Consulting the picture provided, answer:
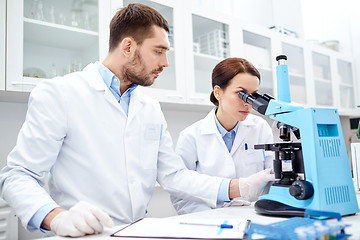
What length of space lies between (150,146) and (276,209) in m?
0.56

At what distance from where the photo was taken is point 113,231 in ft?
2.60

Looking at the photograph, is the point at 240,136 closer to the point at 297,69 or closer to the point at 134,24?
the point at 134,24

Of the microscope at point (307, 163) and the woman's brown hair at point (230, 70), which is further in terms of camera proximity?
the woman's brown hair at point (230, 70)

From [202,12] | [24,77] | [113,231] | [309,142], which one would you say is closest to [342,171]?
[309,142]

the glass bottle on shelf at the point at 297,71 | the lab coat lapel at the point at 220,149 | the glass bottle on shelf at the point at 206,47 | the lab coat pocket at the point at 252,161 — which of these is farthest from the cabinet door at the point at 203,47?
the glass bottle on shelf at the point at 297,71

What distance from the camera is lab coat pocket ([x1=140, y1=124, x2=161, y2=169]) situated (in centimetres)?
126

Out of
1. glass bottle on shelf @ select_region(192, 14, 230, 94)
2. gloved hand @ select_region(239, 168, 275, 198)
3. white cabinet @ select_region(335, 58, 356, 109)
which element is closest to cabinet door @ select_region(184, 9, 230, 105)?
glass bottle on shelf @ select_region(192, 14, 230, 94)

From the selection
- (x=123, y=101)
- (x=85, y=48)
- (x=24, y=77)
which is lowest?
(x=123, y=101)

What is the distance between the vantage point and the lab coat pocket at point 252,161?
64.7 inches

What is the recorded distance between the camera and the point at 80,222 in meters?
0.76

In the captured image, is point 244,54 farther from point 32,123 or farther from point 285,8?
point 32,123

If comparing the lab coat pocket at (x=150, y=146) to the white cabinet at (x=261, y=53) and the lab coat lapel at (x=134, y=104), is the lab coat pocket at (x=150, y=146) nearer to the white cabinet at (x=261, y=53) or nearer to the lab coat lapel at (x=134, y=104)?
the lab coat lapel at (x=134, y=104)

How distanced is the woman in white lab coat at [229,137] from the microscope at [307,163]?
604 millimetres

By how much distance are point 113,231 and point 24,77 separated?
1173mm
